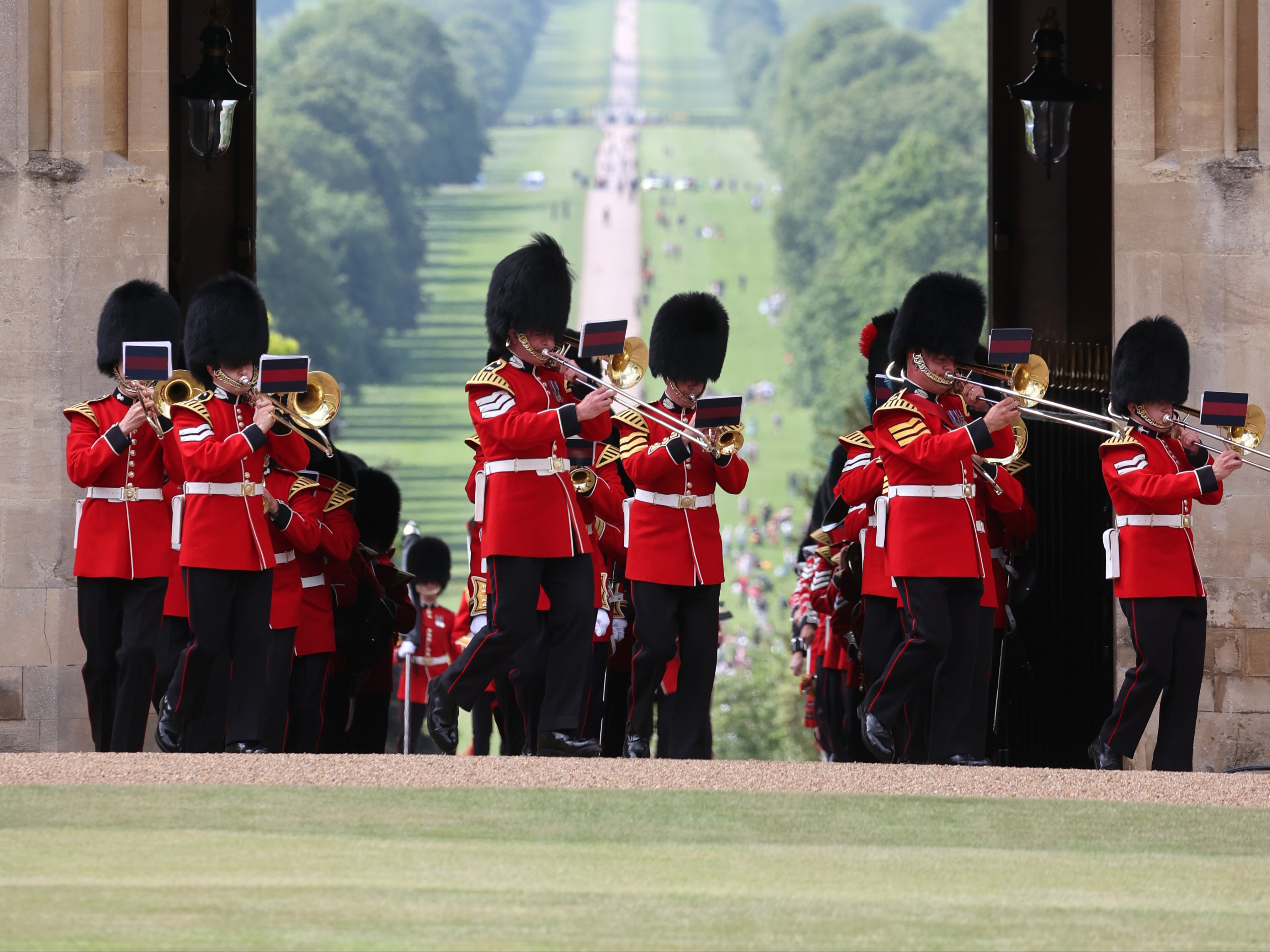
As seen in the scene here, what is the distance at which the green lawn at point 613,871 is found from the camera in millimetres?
4047

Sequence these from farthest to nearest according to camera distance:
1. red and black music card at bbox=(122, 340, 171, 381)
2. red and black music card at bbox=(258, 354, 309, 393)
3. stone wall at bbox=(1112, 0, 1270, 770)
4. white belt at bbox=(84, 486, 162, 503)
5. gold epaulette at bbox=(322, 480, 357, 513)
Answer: stone wall at bbox=(1112, 0, 1270, 770) → gold epaulette at bbox=(322, 480, 357, 513) → white belt at bbox=(84, 486, 162, 503) → red and black music card at bbox=(122, 340, 171, 381) → red and black music card at bbox=(258, 354, 309, 393)

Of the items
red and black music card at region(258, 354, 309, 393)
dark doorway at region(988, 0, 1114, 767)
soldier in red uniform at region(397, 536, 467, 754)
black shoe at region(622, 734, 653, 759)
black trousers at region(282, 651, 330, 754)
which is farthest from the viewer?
soldier in red uniform at region(397, 536, 467, 754)

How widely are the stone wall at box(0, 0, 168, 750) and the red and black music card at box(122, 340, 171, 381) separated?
179 centimetres

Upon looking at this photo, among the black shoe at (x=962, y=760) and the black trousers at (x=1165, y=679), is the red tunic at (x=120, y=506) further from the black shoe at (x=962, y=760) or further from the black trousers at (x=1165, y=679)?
the black trousers at (x=1165, y=679)

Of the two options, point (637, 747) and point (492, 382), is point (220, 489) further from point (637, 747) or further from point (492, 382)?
point (637, 747)

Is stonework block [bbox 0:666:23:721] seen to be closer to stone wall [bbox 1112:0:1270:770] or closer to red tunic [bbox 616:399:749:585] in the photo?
red tunic [bbox 616:399:749:585]

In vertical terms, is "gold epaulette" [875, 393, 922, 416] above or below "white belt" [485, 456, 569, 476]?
above

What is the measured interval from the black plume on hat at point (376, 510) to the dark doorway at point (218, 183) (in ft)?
3.45

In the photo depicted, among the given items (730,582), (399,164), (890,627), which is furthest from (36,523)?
(399,164)

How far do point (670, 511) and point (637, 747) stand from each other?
3.57 ft

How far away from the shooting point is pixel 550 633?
23.8 feet

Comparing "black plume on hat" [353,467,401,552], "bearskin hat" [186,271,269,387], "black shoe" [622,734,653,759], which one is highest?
"bearskin hat" [186,271,269,387]

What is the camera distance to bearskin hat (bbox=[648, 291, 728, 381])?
7949 millimetres

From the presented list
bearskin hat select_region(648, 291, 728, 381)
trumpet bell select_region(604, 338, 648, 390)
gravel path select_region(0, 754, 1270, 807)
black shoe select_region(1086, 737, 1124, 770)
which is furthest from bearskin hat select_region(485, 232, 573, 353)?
black shoe select_region(1086, 737, 1124, 770)
